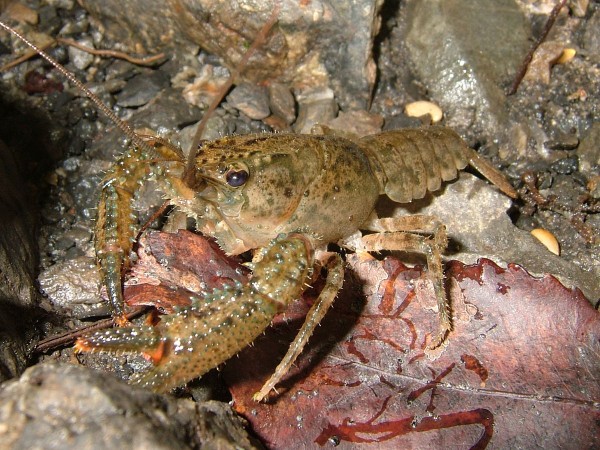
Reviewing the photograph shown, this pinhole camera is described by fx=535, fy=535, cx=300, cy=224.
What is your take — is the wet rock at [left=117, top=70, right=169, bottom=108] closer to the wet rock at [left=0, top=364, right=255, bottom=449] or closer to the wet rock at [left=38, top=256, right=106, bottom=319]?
the wet rock at [left=38, top=256, right=106, bottom=319]

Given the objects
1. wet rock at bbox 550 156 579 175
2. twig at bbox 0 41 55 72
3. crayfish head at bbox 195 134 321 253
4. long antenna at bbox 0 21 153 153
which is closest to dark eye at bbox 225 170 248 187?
crayfish head at bbox 195 134 321 253

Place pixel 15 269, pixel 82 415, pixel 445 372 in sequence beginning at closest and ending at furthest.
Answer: pixel 82 415
pixel 445 372
pixel 15 269

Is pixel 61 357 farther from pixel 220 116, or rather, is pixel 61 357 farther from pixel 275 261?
pixel 220 116

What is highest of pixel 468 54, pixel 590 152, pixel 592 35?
pixel 592 35

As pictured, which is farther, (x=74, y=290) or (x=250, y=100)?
(x=250, y=100)

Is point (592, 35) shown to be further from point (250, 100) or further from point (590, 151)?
point (250, 100)

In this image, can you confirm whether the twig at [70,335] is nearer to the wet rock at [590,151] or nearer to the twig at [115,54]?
the twig at [115,54]

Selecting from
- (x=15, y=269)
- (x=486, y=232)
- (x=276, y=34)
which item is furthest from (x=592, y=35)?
(x=15, y=269)

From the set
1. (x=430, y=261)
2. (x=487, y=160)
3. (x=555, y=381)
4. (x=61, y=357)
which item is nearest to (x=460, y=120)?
(x=487, y=160)
